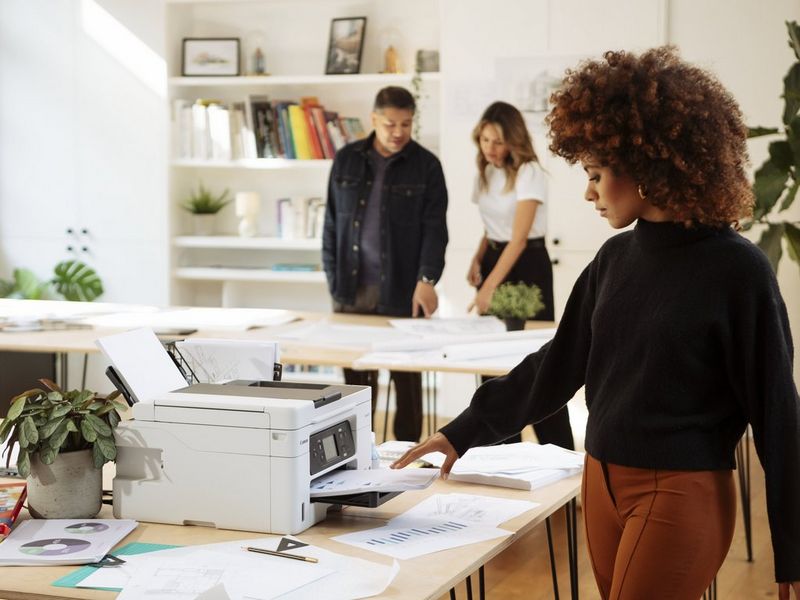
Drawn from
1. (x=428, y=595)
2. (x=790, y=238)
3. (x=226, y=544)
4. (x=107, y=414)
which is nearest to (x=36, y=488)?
(x=107, y=414)

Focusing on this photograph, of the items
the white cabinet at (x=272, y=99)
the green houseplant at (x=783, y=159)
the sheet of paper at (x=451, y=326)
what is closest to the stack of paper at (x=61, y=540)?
the sheet of paper at (x=451, y=326)

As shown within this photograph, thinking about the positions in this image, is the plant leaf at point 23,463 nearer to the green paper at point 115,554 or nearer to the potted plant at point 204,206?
the green paper at point 115,554

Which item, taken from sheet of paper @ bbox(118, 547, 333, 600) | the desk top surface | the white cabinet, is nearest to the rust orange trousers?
sheet of paper @ bbox(118, 547, 333, 600)

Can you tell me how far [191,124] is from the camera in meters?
6.24

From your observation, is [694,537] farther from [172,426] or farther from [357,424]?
[172,426]

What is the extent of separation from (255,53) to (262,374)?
14.0 ft

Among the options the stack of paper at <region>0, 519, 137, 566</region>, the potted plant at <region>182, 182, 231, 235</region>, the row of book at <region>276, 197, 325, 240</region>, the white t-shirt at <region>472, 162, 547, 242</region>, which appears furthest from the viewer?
the potted plant at <region>182, 182, 231, 235</region>

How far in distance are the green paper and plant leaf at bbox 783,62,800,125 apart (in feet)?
10.2

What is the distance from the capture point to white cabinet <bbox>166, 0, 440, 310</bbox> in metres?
6.04

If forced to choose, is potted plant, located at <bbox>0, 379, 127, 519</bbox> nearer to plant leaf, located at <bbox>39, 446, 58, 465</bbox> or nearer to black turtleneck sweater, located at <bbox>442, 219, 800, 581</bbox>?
plant leaf, located at <bbox>39, 446, 58, 465</bbox>

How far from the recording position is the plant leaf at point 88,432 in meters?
1.96

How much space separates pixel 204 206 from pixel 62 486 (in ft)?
14.8

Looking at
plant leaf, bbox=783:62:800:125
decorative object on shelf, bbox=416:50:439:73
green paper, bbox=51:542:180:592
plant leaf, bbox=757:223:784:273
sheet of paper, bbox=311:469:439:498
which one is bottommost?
green paper, bbox=51:542:180:592

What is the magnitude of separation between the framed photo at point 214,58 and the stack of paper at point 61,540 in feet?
15.1
